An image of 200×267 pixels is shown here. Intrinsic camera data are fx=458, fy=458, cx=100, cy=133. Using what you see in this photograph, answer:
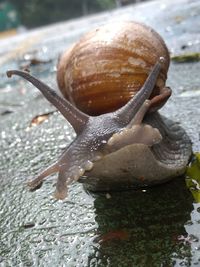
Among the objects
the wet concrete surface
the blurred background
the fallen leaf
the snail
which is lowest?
the blurred background

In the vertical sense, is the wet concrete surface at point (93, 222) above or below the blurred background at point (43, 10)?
above

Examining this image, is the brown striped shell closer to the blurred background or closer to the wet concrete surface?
the wet concrete surface

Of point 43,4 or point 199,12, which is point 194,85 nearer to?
point 199,12

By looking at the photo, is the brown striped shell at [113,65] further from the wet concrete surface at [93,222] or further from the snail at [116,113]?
the wet concrete surface at [93,222]

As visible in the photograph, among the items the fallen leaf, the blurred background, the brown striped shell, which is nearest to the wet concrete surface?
the fallen leaf

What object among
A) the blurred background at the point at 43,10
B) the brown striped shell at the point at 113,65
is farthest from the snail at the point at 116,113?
the blurred background at the point at 43,10

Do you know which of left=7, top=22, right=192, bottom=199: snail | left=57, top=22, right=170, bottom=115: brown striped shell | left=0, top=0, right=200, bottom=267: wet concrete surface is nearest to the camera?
left=0, top=0, right=200, bottom=267: wet concrete surface

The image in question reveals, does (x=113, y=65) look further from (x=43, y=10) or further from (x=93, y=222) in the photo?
(x=43, y=10)

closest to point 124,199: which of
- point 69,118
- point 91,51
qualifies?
point 69,118

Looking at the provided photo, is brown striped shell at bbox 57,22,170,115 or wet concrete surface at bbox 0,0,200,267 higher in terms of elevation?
brown striped shell at bbox 57,22,170,115
